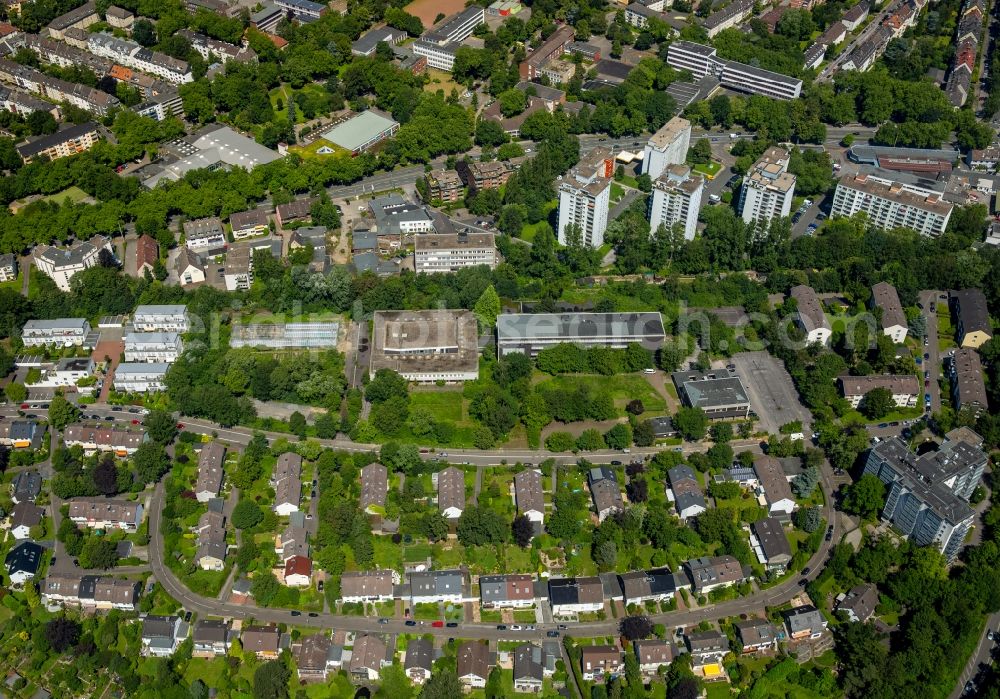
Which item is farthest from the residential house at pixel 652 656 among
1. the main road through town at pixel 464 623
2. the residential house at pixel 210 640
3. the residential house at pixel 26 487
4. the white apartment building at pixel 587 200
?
the residential house at pixel 26 487

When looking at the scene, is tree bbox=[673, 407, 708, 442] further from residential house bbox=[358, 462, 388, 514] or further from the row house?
the row house

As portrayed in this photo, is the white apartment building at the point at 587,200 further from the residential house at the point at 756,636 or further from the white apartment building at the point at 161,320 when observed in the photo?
the residential house at the point at 756,636

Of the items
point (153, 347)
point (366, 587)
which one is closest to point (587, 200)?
point (153, 347)

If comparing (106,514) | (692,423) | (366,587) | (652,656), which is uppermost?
(692,423)

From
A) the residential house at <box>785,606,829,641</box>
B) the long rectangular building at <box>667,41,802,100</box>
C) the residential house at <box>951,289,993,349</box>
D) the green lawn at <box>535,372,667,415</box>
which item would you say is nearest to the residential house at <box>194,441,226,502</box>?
the green lawn at <box>535,372,667,415</box>

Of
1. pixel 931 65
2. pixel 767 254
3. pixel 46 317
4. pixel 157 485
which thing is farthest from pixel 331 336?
pixel 931 65

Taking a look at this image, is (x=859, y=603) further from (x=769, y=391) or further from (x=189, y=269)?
(x=189, y=269)
